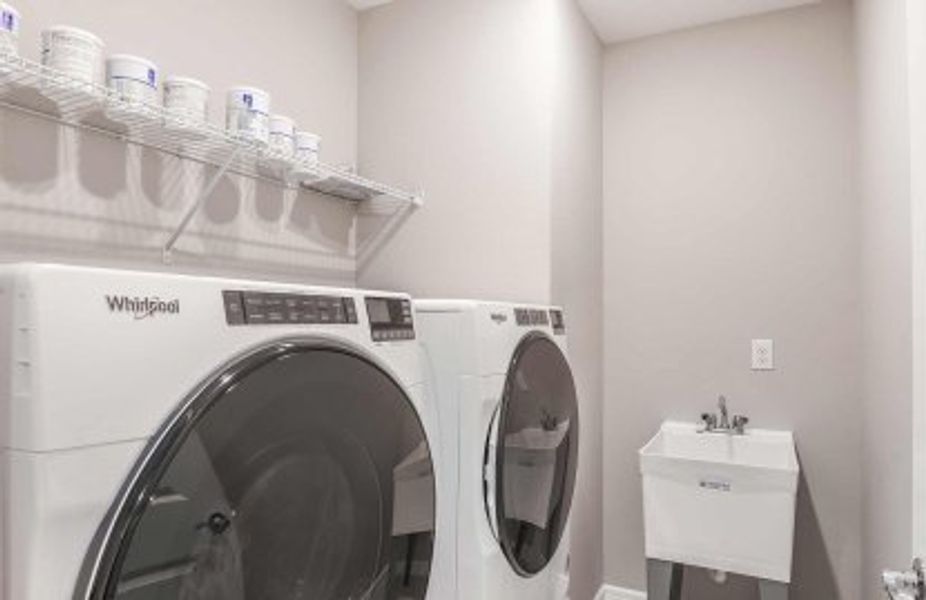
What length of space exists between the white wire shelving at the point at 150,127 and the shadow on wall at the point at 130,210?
0.08ft

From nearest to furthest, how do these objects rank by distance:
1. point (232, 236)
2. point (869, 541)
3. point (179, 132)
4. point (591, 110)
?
point (179, 132) < point (232, 236) < point (869, 541) < point (591, 110)

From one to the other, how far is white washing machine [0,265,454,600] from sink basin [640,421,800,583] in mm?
1259

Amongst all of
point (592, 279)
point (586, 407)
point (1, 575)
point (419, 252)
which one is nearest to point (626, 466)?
point (586, 407)

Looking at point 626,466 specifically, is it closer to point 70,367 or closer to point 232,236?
point 232,236

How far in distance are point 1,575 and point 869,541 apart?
238cm

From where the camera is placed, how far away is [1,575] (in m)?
0.62

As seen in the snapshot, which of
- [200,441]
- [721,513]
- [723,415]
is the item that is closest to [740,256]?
[723,415]

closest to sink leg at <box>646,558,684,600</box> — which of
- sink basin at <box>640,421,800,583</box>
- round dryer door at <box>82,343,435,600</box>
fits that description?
sink basin at <box>640,421,800,583</box>

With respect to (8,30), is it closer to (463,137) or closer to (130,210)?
(130,210)

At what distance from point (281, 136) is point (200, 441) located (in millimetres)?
1218

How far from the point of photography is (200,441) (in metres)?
0.73

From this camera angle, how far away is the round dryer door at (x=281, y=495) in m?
0.68

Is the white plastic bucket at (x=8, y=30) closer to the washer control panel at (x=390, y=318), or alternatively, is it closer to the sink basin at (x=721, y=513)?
the washer control panel at (x=390, y=318)

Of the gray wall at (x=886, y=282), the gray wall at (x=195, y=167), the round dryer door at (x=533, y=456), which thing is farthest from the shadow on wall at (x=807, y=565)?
the gray wall at (x=195, y=167)
